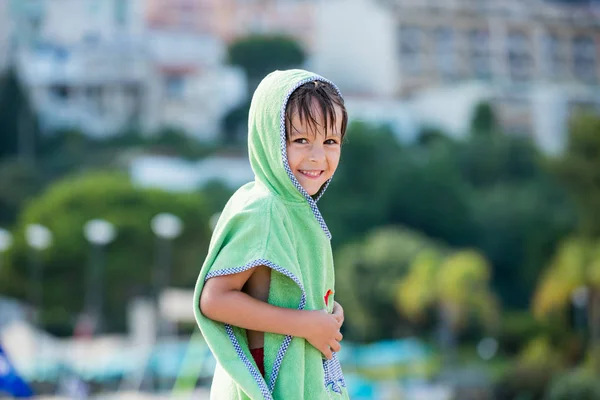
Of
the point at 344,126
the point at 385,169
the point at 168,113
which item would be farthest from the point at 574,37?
the point at 344,126

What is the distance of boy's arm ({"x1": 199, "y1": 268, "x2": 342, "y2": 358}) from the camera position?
203 centimetres

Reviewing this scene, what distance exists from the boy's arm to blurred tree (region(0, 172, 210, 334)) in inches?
986

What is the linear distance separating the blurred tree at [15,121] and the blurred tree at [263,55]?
10167mm

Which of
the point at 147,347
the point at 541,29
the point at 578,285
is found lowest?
the point at 147,347

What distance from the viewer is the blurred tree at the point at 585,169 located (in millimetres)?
25438

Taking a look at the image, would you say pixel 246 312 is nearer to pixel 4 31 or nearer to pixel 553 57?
pixel 4 31

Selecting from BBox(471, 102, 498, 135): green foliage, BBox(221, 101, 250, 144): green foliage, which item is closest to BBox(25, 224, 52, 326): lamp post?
BBox(221, 101, 250, 144): green foliage

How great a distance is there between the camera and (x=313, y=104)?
2.11 m

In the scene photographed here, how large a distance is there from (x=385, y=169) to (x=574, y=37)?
91.5 feet

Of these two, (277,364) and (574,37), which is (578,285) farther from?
(574,37)

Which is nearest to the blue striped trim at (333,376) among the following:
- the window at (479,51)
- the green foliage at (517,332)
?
the green foliage at (517,332)

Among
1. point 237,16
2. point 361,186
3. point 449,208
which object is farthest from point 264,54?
point 449,208

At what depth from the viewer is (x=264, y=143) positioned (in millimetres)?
2113

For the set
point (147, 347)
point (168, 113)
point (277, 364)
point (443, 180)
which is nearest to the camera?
point (277, 364)
